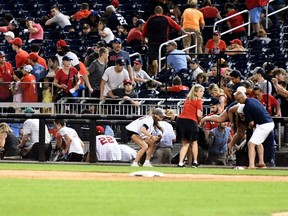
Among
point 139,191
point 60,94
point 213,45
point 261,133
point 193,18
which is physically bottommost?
point 139,191

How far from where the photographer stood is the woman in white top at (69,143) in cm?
2350

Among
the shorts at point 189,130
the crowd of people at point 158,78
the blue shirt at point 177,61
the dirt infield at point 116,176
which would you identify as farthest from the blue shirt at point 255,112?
the blue shirt at point 177,61

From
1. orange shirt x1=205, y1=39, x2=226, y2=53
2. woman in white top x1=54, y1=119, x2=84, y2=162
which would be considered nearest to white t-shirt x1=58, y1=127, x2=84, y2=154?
woman in white top x1=54, y1=119, x2=84, y2=162

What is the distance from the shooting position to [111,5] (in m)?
31.3

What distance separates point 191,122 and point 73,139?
2.55m

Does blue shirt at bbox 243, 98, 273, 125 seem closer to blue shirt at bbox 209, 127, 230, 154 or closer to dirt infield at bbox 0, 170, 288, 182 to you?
blue shirt at bbox 209, 127, 230, 154

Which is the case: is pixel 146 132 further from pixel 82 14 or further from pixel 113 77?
pixel 82 14

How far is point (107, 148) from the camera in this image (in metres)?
23.6

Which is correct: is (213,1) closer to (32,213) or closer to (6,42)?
(6,42)

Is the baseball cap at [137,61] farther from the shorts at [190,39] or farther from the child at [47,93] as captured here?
the child at [47,93]

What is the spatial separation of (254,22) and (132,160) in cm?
686

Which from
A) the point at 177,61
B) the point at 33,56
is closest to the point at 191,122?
the point at 177,61

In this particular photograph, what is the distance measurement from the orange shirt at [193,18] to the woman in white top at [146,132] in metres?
6.37

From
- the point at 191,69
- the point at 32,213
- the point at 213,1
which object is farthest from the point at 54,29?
the point at 32,213
